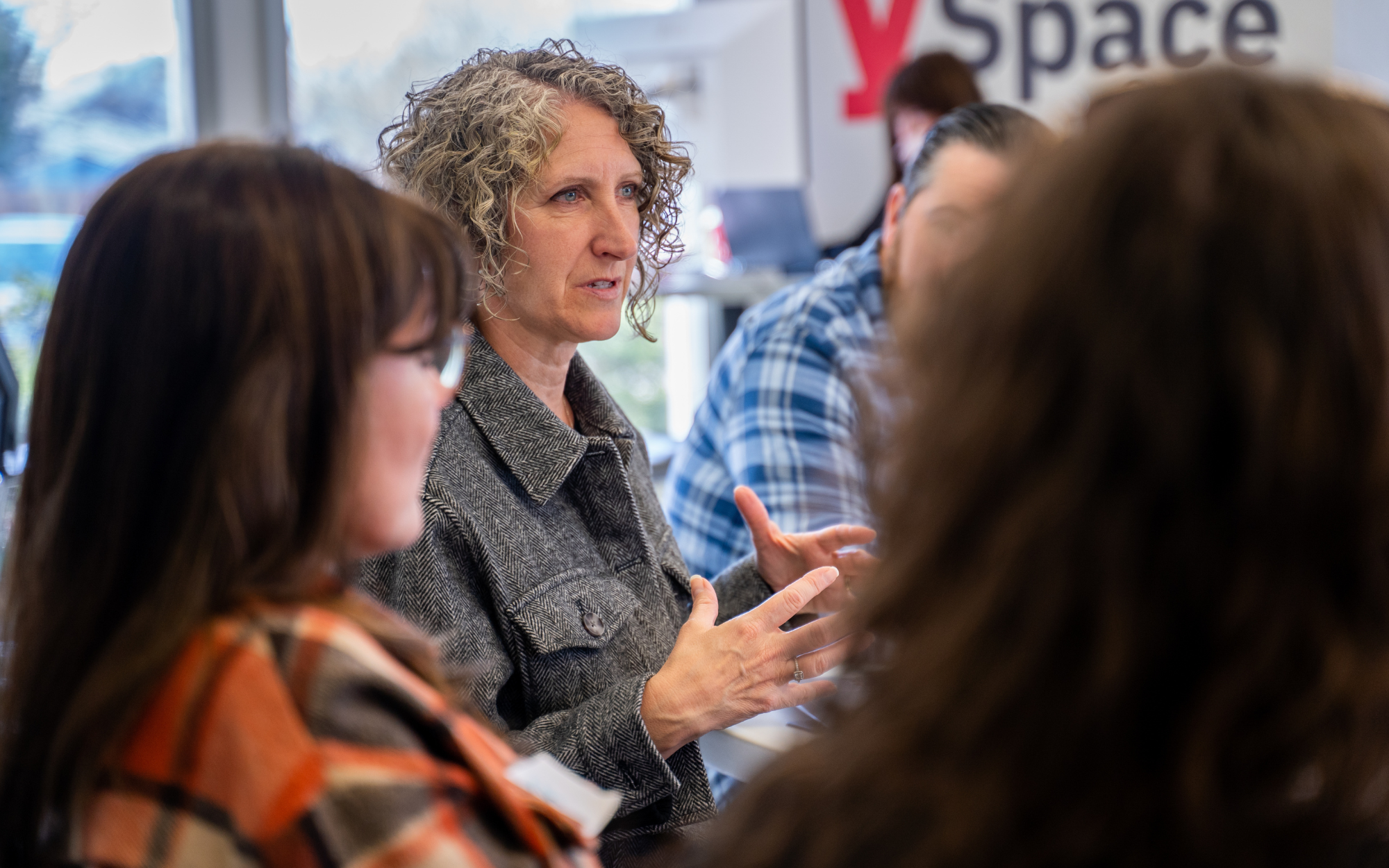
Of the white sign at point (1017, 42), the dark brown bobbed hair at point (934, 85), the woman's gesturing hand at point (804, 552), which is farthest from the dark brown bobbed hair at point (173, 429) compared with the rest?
the white sign at point (1017, 42)

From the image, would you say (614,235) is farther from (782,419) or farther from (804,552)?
(782,419)

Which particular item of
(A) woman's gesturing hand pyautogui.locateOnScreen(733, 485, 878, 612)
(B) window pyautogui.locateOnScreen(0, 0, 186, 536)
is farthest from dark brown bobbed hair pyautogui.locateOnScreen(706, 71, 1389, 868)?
(B) window pyautogui.locateOnScreen(0, 0, 186, 536)

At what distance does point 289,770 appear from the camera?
0.58 metres

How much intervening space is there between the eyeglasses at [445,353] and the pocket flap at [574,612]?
0.42 m

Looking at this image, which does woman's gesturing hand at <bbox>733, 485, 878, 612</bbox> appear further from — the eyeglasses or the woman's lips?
the eyeglasses

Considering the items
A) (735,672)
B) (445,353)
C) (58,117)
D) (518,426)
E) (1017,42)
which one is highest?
(1017,42)

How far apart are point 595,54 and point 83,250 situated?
984 millimetres

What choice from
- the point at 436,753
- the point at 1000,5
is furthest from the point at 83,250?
the point at 1000,5

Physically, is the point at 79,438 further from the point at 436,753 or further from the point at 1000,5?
the point at 1000,5

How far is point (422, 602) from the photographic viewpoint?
1.11 m

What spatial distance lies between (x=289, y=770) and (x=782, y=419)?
4.55 ft

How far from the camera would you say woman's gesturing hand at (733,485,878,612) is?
1410 mm

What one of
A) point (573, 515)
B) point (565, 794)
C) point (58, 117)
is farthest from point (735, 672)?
point (58, 117)

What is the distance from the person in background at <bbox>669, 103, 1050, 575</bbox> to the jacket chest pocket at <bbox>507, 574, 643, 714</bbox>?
0.56m
